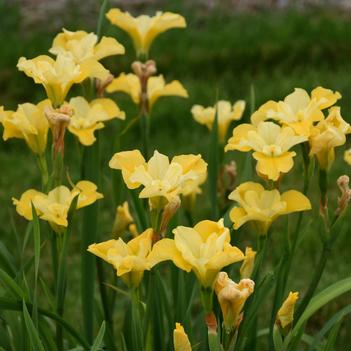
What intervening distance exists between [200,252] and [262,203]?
250 mm

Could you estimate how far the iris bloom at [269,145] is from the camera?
138 centimetres

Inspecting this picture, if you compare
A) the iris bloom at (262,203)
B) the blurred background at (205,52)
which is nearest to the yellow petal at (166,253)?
the iris bloom at (262,203)

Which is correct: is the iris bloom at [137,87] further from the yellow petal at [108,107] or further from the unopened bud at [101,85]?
the yellow petal at [108,107]

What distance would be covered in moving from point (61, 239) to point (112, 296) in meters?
0.34

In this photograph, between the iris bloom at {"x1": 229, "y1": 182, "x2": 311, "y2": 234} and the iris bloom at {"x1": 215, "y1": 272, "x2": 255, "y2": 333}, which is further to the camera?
the iris bloom at {"x1": 229, "y1": 182, "x2": 311, "y2": 234}

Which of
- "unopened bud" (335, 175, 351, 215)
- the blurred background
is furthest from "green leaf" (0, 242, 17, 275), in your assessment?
the blurred background

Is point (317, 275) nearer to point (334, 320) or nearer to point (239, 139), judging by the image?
point (334, 320)

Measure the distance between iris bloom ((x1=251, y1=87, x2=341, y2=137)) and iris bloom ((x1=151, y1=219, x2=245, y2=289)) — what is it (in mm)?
295

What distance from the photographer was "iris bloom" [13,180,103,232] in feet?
4.78

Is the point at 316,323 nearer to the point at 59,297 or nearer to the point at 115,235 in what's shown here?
the point at 115,235

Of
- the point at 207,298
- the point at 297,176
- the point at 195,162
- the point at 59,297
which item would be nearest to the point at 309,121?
the point at 195,162

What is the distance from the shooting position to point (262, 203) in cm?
142

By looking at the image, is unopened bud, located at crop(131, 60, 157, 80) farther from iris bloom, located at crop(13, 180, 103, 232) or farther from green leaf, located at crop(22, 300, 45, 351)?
green leaf, located at crop(22, 300, 45, 351)

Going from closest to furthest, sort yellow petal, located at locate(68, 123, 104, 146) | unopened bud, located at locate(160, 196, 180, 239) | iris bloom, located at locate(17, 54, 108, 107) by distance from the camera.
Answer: unopened bud, located at locate(160, 196, 180, 239)
iris bloom, located at locate(17, 54, 108, 107)
yellow petal, located at locate(68, 123, 104, 146)
